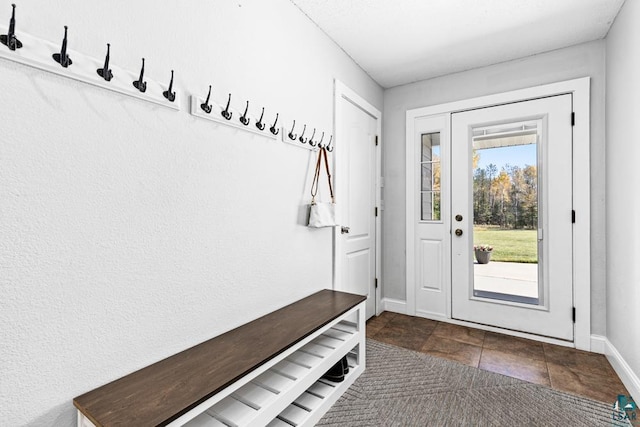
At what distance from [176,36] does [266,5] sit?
2.35 ft

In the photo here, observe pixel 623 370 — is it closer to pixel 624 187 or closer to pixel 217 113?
pixel 624 187

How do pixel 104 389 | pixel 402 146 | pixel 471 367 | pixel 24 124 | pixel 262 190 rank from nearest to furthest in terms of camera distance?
pixel 24 124 → pixel 104 389 → pixel 262 190 → pixel 471 367 → pixel 402 146

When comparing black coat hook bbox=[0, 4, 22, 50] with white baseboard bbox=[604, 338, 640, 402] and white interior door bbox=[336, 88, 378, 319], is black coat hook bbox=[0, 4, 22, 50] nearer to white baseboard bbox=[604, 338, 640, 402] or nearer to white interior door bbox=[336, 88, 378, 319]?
white interior door bbox=[336, 88, 378, 319]

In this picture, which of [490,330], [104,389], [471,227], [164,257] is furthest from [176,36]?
[490,330]

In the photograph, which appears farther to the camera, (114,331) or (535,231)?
(535,231)

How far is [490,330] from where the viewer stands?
2.78 meters

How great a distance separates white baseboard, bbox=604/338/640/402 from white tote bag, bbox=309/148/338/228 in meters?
1.98

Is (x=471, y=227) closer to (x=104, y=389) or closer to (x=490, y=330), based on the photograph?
(x=490, y=330)

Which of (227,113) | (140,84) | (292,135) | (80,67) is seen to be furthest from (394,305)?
(80,67)

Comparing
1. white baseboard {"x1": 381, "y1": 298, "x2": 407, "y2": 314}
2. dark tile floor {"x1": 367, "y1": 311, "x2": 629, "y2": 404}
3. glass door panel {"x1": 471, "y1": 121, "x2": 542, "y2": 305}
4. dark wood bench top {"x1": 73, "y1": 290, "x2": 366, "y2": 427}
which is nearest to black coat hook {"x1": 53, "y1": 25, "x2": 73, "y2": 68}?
dark wood bench top {"x1": 73, "y1": 290, "x2": 366, "y2": 427}

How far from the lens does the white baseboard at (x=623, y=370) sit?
176 cm

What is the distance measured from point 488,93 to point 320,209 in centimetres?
205

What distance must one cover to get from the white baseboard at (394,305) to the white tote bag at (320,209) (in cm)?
158

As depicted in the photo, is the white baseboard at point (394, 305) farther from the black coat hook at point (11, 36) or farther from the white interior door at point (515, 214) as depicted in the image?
the black coat hook at point (11, 36)
